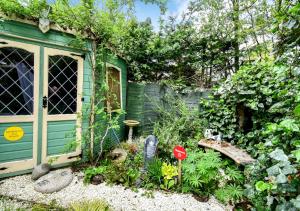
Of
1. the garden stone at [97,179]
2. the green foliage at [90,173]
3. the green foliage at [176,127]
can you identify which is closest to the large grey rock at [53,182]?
the green foliage at [90,173]

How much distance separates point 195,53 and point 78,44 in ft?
14.5

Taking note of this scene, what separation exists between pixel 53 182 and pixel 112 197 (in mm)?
975

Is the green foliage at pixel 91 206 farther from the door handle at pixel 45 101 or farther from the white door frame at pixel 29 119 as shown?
the door handle at pixel 45 101

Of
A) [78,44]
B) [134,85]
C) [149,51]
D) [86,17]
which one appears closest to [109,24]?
[86,17]

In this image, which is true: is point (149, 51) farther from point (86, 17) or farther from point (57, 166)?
point (57, 166)

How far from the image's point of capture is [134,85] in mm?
5508

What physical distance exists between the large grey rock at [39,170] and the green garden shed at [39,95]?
12 cm

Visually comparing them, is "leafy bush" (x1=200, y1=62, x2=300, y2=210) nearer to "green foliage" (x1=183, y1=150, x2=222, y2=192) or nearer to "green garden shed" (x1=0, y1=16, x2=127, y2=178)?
"green foliage" (x1=183, y1=150, x2=222, y2=192)

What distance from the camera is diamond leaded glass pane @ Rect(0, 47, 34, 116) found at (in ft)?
9.92

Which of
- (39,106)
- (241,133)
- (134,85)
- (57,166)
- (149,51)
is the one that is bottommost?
(57,166)

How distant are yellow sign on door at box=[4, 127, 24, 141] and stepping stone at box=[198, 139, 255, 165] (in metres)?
3.33

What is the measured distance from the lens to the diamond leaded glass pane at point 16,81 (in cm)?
302

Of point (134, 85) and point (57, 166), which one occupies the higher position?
point (134, 85)

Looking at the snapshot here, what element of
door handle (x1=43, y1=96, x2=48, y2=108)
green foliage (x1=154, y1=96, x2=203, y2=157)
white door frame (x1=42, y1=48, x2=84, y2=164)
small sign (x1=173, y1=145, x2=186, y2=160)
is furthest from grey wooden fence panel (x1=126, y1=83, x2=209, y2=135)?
small sign (x1=173, y1=145, x2=186, y2=160)
